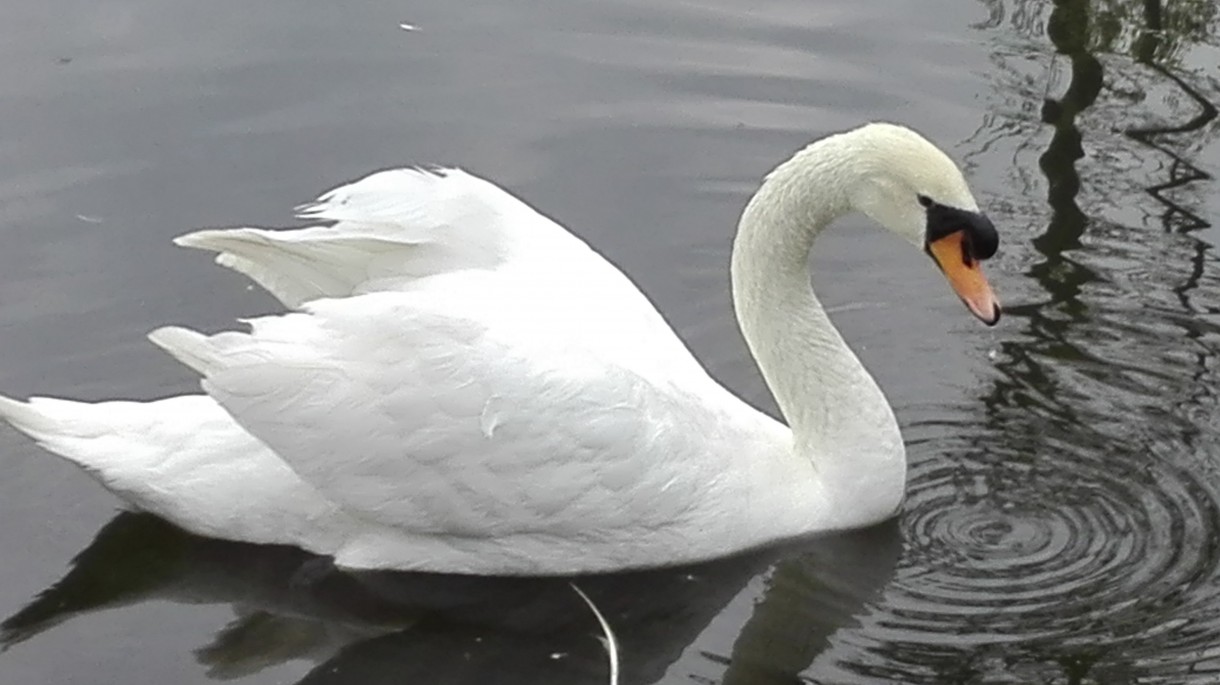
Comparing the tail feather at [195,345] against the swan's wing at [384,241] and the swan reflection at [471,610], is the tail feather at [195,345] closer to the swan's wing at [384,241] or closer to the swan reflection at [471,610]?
the swan's wing at [384,241]

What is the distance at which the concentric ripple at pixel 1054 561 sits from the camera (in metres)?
6.75

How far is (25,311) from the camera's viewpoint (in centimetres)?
856

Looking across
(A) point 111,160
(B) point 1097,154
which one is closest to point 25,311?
(A) point 111,160

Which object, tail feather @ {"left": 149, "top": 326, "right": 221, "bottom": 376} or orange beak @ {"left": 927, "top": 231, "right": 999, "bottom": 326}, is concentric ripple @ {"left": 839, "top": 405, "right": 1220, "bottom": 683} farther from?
tail feather @ {"left": 149, "top": 326, "right": 221, "bottom": 376}

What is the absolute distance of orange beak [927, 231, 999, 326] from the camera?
7.14 m

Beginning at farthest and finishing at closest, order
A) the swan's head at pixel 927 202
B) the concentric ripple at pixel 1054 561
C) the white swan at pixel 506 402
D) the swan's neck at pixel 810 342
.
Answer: the swan's neck at pixel 810 342 → the swan's head at pixel 927 202 → the white swan at pixel 506 402 → the concentric ripple at pixel 1054 561

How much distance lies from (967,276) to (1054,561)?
1013 mm

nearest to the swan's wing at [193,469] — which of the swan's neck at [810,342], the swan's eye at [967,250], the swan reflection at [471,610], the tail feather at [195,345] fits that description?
the swan reflection at [471,610]

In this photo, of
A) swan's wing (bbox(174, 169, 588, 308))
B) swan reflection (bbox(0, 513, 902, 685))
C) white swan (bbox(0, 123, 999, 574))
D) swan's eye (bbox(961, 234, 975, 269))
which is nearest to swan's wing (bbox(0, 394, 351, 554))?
white swan (bbox(0, 123, 999, 574))

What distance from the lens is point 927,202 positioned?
23.3 ft

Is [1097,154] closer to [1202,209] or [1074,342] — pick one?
[1202,209]

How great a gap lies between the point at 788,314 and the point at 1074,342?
1.57 metres

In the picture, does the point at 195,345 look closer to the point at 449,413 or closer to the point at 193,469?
the point at 193,469

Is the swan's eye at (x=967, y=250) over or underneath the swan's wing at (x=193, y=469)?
over
